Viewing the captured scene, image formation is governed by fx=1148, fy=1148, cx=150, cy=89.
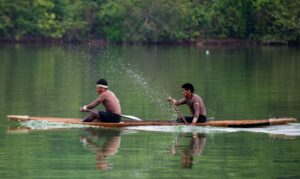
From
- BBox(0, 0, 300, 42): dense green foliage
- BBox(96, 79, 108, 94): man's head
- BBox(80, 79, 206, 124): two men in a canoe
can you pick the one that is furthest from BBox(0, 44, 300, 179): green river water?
BBox(0, 0, 300, 42): dense green foliage

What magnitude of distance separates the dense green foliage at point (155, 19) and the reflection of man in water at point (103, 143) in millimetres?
66398

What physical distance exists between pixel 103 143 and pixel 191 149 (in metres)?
2.20

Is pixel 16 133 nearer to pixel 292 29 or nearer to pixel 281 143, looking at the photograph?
pixel 281 143

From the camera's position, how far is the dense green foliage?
310ft

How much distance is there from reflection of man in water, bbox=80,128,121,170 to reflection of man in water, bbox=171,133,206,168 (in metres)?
1.36

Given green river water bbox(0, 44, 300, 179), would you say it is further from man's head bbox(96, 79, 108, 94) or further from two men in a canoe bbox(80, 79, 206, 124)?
man's head bbox(96, 79, 108, 94)

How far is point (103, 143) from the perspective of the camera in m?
25.8

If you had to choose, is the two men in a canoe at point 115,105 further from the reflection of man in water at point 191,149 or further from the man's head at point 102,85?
the reflection of man in water at point 191,149

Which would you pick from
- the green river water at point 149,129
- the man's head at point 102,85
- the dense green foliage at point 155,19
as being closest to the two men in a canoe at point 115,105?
the man's head at point 102,85

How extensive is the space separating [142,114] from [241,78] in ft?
55.2

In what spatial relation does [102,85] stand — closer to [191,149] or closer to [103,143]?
[103,143]

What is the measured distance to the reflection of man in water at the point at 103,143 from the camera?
22.7m

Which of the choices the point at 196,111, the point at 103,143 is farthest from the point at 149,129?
the point at 103,143

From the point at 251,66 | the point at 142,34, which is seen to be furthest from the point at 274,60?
the point at 142,34
